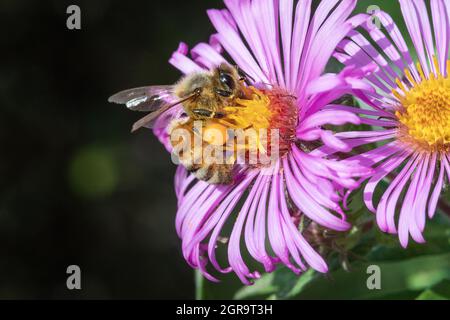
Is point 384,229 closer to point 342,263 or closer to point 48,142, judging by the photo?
point 342,263

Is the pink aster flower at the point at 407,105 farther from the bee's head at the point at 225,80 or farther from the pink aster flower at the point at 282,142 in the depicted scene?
the bee's head at the point at 225,80

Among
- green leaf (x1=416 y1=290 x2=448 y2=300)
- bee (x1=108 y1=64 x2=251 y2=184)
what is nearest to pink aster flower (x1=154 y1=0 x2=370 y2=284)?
bee (x1=108 y1=64 x2=251 y2=184)

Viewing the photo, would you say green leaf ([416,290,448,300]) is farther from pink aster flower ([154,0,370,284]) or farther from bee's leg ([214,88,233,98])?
bee's leg ([214,88,233,98])

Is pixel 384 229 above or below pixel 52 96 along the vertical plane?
below

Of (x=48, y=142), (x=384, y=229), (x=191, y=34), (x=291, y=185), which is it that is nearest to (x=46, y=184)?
(x=48, y=142)

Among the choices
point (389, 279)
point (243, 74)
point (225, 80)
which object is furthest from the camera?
point (389, 279)

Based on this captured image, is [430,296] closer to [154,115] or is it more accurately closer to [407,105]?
[407,105]

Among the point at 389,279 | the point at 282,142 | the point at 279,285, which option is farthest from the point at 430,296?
the point at 282,142
